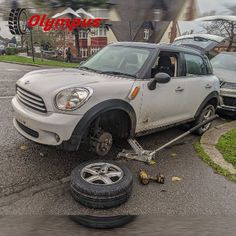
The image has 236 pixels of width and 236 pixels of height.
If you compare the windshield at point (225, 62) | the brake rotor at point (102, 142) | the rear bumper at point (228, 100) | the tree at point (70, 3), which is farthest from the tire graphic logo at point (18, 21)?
the windshield at point (225, 62)

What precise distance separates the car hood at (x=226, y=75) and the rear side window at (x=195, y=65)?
6.70 feet

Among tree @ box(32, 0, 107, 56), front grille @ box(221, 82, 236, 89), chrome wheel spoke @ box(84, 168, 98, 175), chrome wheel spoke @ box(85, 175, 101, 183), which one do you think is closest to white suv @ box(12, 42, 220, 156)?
chrome wheel spoke @ box(84, 168, 98, 175)

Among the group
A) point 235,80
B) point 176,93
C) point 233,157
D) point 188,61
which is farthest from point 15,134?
point 235,80

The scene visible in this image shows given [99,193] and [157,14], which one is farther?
[99,193]

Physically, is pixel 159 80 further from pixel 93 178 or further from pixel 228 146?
pixel 228 146

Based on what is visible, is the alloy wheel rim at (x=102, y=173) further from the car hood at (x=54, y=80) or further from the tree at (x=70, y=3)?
the tree at (x=70, y=3)

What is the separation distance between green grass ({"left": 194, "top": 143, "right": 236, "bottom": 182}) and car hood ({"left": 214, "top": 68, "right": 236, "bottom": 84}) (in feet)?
10.3

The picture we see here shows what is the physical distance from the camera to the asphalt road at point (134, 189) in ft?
9.26

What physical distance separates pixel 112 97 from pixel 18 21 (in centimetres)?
201

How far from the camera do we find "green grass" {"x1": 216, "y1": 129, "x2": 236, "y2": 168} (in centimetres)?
440

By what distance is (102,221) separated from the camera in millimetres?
2510

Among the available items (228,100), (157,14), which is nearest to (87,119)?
(157,14)

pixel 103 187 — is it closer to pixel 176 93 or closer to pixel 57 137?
pixel 57 137

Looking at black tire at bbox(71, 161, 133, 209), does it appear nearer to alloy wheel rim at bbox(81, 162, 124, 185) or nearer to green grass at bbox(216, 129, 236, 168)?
alloy wheel rim at bbox(81, 162, 124, 185)
